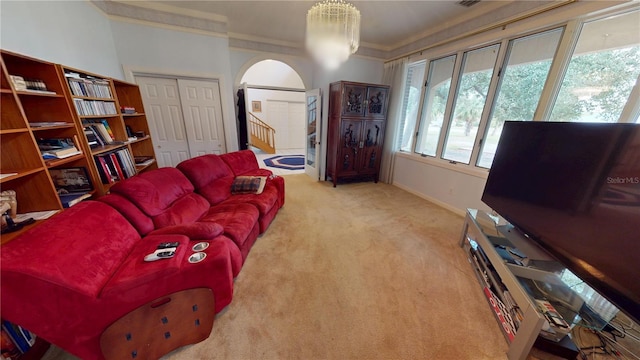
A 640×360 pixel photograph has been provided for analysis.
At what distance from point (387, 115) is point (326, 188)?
193cm

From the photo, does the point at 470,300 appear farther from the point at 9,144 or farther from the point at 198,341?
the point at 9,144

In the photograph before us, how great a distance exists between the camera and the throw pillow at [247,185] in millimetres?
2500

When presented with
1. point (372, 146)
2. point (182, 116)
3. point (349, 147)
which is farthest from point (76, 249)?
point (372, 146)

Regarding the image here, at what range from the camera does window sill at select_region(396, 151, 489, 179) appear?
2.74 meters

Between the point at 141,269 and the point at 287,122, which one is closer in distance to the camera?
the point at 141,269

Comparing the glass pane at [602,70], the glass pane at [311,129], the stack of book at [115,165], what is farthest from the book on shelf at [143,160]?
the glass pane at [602,70]

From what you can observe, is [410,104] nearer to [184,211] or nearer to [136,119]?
[184,211]

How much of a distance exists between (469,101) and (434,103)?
579 millimetres

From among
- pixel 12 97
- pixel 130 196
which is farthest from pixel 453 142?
pixel 12 97

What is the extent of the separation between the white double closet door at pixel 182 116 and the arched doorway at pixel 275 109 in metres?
3.42

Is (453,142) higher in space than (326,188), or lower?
higher

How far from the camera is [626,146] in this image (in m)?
1.00

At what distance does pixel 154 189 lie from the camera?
176cm

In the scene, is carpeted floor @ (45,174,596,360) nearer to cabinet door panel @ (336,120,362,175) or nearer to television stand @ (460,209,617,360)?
television stand @ (460,209,617,360)
